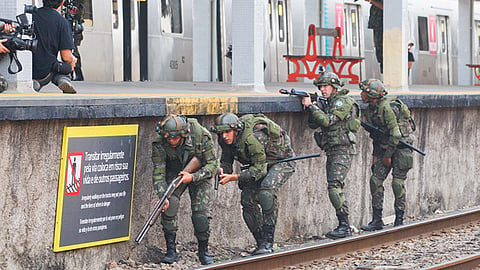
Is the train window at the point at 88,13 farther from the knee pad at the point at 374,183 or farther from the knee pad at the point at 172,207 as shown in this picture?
the knee pad at the point at 172,207

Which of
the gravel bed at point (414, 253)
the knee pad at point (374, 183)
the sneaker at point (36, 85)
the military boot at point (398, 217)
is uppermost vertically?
the sneaker at point (36, 85)

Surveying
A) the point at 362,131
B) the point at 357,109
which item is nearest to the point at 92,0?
the point at 362,131

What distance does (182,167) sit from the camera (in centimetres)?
993

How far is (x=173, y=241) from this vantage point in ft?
33.3

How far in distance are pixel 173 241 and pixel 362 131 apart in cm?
485

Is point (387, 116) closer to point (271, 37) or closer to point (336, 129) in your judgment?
point (336, 129)

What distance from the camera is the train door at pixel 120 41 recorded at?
18812mm

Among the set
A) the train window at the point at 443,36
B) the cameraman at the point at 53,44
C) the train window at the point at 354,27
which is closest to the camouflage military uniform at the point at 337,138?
the cameraman at the point at 53,44

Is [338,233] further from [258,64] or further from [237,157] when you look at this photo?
[258,64]

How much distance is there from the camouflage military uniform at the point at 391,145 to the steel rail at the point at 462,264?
2947 millimetres

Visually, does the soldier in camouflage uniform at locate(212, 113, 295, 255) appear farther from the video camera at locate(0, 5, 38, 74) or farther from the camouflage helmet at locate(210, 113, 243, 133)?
the video camera at locate(0, 5, 38, 74)

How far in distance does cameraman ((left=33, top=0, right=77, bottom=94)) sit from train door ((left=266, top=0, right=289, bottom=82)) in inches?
501

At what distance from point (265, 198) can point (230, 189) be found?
126 cm

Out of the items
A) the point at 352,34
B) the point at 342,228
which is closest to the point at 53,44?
the point at 342,228
